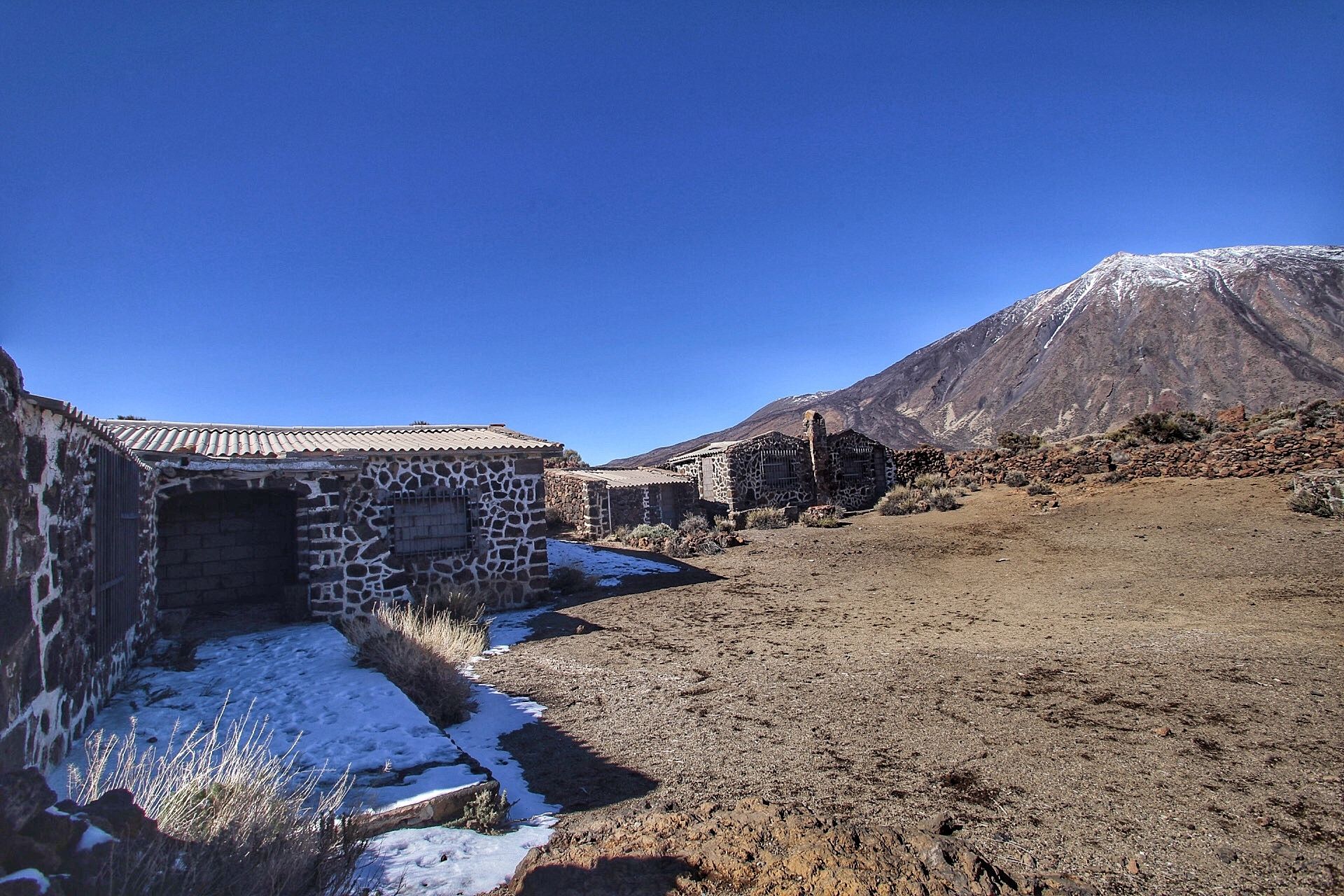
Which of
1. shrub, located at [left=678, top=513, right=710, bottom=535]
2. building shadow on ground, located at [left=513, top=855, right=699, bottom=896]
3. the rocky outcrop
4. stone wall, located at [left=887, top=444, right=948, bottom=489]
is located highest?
stone wall, located at [left=887, top=444, right=948, bottom=489]

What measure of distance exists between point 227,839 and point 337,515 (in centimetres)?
843

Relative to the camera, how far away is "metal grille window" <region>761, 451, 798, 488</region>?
27266 mm

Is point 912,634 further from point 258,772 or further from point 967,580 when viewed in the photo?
point 258,772

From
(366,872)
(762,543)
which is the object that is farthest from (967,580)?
(366,872)

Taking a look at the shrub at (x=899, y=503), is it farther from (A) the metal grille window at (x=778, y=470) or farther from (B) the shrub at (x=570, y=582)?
(B) the shrub at (x=570, y=582)

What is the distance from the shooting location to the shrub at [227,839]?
2592 millimetres

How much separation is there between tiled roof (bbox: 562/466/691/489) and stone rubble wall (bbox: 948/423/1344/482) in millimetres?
11921

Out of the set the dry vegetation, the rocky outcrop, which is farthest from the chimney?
the rocky outcrop

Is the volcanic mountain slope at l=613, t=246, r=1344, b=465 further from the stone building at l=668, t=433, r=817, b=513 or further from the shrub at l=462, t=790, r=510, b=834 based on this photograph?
the shrub at l=462, t=790, r=510, b=834

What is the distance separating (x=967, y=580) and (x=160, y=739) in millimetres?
12244

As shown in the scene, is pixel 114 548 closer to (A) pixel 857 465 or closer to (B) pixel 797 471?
(B) pixel 797 471

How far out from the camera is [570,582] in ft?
46.3

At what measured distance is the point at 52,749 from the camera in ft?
13.5

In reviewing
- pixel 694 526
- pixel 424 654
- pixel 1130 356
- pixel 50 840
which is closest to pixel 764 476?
pixel 694 526
